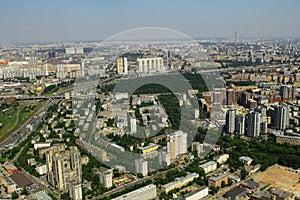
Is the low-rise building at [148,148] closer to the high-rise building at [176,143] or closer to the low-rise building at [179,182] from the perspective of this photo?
the high-rise building at [176,143]

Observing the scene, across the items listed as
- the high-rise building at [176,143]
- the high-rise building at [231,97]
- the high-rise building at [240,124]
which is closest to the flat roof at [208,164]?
the high-rise building at [176,143]

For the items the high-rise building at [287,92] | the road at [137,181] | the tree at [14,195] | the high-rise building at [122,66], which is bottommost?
the tree at [14,195]

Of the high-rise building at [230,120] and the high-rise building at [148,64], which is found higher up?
the high-rise building at [148,64]

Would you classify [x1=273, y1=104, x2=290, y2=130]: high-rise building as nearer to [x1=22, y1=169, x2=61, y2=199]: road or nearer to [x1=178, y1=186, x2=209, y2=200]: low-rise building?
[x1=178, y1=186, x2=209, y2=200]: low-rise building

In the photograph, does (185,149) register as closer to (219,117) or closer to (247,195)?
(247,195)

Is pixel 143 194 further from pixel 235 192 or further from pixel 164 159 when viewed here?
pixel 235 192

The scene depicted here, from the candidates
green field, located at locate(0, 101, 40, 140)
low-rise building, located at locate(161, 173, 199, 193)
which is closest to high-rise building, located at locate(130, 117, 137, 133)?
low-rise building, located at locate(161, 173, 199, 193)
